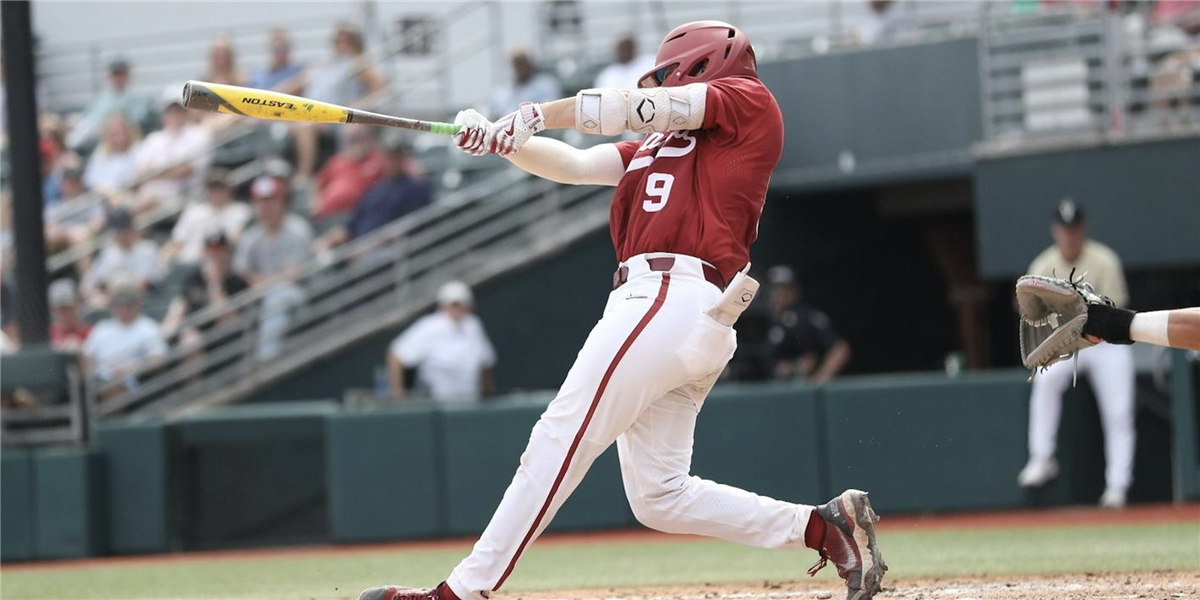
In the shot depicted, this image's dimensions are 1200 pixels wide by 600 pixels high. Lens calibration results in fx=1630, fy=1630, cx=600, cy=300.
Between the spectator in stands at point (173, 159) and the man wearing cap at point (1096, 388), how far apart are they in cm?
781

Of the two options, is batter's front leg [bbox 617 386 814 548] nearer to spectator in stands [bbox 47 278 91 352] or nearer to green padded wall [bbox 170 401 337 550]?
green padded wall [bbox 170 401 337 550]

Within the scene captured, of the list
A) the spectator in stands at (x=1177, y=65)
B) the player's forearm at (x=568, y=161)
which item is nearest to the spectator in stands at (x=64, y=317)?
the player's forearm at (x=568, y=161)

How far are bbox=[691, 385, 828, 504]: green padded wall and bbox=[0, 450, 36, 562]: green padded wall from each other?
4488 mm

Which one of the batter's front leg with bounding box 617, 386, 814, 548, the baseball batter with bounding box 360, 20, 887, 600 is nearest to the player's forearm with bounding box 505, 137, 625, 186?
the baseball batter with bounding box 360, 20, 887, 600

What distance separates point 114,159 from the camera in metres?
15.5

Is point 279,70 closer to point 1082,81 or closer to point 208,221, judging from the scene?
point 208,221

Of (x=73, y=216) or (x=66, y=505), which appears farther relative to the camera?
(x=73, y=216)

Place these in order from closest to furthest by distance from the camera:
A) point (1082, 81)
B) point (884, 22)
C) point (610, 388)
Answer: point (610, 388) → point (1082, 81) → point (884, 22)

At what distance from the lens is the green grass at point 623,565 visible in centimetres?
774

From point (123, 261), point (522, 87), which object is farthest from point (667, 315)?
point (123, 261)

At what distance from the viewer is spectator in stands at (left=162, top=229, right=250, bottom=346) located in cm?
1285

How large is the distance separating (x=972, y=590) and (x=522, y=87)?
27.2ft

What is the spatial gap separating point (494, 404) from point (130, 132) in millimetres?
6253

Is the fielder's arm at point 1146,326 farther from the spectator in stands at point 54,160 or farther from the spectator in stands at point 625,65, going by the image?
the spectator in stands at point 54,160
